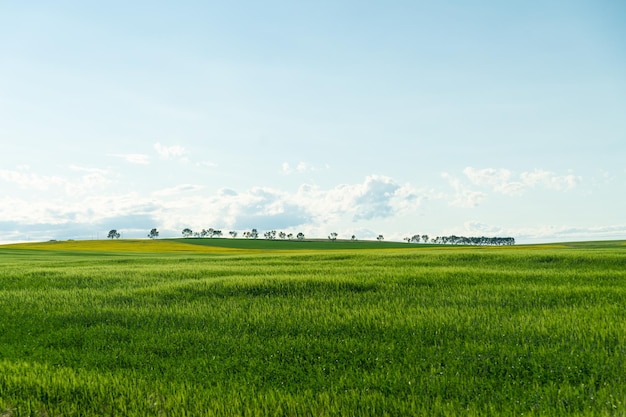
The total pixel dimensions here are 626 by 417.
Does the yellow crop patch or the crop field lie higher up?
the crop field

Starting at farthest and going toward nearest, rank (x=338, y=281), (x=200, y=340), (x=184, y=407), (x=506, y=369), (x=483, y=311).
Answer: (x=338, y=281) → (x=483, y=311) → (x=200, y=340) → (x=506, y=369) → (x=184, y=407)

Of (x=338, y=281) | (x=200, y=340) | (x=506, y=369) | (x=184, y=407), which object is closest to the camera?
(x=184, y=407)

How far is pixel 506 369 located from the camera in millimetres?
7293

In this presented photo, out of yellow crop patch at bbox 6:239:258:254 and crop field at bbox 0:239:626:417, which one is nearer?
crop field at bbox 0:239:626:417

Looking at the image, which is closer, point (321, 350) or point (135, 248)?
point (321, 350)

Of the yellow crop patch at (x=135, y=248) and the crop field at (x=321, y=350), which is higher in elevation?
the crop field at (x=321, y=350)

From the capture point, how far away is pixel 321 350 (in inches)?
331

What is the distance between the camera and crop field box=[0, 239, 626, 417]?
6.42 m

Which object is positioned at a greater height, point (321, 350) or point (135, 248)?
point (321, 350)

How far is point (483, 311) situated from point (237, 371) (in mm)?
6055

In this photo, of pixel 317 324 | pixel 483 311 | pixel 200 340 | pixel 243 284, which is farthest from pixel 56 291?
pixel 483 311

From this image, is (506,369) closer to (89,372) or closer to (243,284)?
(89,372)

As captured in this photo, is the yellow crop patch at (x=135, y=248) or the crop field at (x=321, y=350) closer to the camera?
the crop field at (x=321, y=350)

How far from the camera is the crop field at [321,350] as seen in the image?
21.1ft
